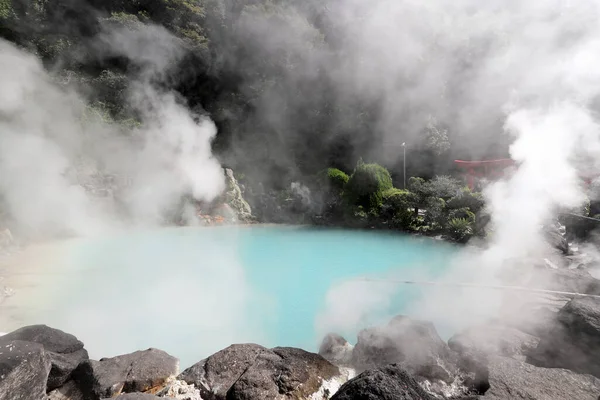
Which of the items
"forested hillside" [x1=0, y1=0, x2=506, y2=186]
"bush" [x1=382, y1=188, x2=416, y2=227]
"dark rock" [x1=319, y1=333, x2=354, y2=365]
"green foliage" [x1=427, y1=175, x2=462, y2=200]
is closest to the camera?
"dark rock" [x1=319, y1=333, x2=354, y2=365]

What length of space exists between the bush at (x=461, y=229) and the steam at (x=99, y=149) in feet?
27.6

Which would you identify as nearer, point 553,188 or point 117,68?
point 553,188

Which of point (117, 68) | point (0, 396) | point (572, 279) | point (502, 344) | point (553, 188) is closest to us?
point (0, 396)

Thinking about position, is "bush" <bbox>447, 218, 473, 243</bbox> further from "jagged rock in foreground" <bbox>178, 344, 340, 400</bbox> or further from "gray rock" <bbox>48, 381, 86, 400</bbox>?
"gray rock" <bbox>48, 381, 86, 400</bbox>

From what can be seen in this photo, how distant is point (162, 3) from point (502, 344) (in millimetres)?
18603

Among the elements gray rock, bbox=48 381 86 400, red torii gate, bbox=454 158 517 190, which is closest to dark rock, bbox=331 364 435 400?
gray rock, bbox=48 381 86 400

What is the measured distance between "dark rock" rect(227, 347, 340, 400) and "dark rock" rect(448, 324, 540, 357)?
1183mm

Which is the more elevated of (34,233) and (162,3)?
(162,3)

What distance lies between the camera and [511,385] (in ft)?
7.96

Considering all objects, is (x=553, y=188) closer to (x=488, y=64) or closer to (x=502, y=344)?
(x=502, y=344)

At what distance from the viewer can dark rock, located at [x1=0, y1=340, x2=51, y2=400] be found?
5.97ft

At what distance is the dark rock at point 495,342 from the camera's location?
3.10 metres

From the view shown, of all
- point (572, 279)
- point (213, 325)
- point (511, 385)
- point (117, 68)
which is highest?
point (117, 68)

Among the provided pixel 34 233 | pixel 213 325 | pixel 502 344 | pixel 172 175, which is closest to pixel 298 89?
pixel 172 175
